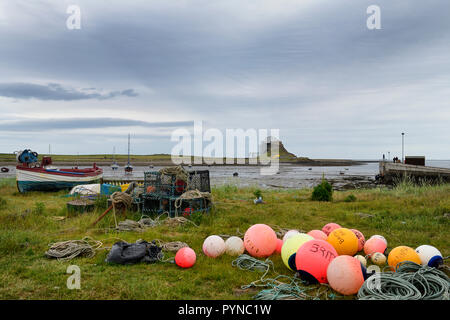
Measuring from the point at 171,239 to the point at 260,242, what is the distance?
284 centimetres

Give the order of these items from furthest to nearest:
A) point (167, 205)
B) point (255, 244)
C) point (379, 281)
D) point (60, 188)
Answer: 1. point (60, 188)
2. point (167, 205)
3. point (255, 244)
4. point (379, 281)

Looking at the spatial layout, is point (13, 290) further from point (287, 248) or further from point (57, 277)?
point (287, 248)

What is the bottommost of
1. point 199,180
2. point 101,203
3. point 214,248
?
point 214,248

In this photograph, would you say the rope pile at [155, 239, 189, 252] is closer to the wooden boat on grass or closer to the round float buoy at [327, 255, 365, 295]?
the round float buoy at [327, 255, 365, 295]

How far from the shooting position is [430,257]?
628 cm

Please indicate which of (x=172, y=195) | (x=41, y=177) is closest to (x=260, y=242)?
(x=172, y=195)

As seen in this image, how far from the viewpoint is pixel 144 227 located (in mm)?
10031

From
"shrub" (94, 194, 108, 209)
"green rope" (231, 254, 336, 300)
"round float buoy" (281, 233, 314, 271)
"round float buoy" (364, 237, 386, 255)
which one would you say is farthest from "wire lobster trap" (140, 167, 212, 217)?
"round float buoy" (364, 237, 386, 255)

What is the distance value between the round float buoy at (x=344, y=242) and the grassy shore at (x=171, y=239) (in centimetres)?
136

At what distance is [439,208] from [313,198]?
6.46 metres

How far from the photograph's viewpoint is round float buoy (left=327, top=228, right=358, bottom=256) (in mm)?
7043

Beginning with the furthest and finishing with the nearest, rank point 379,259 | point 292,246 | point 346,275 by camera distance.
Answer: point 379,259 < point 292,246 < point 346,275

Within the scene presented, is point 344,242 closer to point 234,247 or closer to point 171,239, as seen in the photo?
point 234,247
